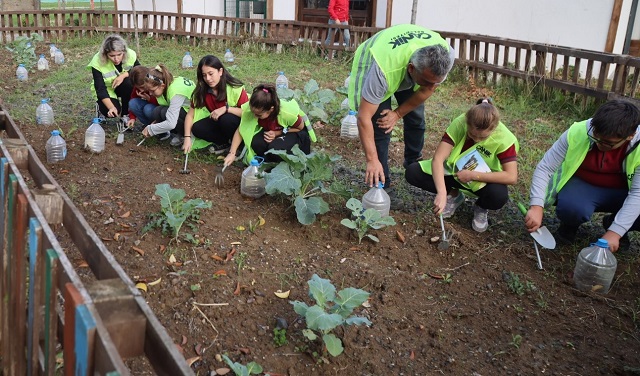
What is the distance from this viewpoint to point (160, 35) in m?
12.1

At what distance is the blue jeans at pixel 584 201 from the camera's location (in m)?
3.71

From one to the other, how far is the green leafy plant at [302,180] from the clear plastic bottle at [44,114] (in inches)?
120

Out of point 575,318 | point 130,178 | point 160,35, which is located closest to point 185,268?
point 130,178

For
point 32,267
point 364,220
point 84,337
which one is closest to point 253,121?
point 364,220

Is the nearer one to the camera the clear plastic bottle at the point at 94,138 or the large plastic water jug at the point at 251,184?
the large plastic water jug at the point at 251,184

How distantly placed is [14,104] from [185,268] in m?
4.68

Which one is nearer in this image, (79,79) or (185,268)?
(185,268)

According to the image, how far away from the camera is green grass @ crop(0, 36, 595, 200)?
20.1 ft

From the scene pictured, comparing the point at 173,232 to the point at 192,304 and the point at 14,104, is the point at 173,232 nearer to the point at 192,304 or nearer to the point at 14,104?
the point at 192,304

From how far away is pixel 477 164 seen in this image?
12.7 feet

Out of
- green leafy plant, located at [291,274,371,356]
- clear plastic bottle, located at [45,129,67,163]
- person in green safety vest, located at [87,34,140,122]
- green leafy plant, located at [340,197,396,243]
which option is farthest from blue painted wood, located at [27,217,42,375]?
person in green safety vest, located at [87,34,140,122]

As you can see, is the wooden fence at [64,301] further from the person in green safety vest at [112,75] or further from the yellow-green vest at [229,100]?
the person in green safety vest at [112,75]

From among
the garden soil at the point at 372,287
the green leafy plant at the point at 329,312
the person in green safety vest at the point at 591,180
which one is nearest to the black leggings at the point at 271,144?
the garden soil at the point at 372,287

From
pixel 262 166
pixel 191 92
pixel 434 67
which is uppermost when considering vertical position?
pixel 434 67
